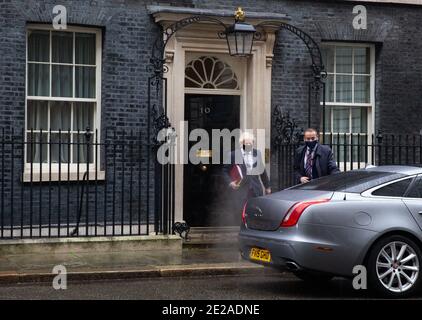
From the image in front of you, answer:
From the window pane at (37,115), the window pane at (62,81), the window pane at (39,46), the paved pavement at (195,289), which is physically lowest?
the paved pavement at (195,289)

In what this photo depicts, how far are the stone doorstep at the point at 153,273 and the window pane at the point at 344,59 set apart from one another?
5278 mm

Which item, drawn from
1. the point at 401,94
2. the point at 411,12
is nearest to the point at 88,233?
the point at 401,94

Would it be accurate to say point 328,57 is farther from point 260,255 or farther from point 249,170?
point 260,255

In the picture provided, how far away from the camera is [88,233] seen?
1227 centimetres

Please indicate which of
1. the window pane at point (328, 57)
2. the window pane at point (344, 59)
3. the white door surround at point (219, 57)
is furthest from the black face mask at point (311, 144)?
the window pane at point (344, 59)

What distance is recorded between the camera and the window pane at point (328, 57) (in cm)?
1413

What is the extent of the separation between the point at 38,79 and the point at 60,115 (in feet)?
2.20

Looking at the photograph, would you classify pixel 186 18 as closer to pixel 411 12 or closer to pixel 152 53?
pixel 152 53

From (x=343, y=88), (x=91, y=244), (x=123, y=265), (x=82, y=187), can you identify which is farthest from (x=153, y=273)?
(x=343, y=88)

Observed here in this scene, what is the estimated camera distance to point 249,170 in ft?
38.1

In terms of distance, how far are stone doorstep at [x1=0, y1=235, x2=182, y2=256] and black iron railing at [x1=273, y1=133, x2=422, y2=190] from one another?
2506 millimetres

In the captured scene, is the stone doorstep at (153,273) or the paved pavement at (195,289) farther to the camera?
the stone doorstep at (153,273)

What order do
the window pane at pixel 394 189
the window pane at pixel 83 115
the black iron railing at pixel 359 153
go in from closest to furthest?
the window pane at pixel 394 189
the window pane at pixel 83 115
the black iron railing at pixel 359 153

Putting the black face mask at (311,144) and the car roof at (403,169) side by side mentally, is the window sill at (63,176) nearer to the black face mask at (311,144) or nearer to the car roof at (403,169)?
the black face mask at (311,144)
